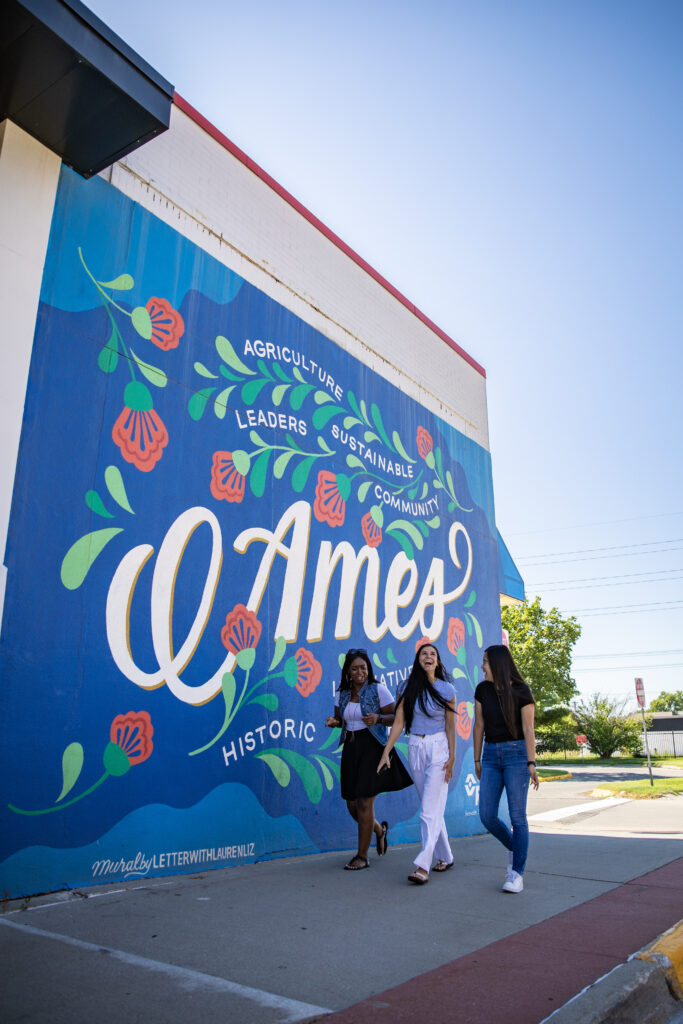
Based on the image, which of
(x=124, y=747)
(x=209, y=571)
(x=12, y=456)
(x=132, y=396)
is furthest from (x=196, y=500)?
(x=124, y=747)

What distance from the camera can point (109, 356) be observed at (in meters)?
5.50

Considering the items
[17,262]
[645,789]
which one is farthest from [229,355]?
[645,789]

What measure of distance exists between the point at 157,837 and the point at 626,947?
3.22m

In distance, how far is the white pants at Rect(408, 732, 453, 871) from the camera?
17.6 ft

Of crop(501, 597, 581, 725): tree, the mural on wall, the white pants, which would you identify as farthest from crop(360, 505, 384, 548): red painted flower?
crop(501, 597, 581, 725): tree

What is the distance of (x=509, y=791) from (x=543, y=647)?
24828 mm

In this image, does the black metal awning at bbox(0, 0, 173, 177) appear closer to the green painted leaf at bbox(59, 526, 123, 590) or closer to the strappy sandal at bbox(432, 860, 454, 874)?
the green painted leaf at bbox(59, 526, 123, 590)

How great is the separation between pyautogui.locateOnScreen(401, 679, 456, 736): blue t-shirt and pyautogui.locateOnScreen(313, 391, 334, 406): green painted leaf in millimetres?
3502

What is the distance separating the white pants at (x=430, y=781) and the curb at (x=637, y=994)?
78.1 inches

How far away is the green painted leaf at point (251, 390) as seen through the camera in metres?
6.79

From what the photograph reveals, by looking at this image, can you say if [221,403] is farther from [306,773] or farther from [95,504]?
[306,773]

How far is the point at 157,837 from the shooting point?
5.16m

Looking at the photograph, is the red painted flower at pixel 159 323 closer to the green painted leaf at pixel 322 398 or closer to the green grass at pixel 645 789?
the green painted leaf at pixel 322 398

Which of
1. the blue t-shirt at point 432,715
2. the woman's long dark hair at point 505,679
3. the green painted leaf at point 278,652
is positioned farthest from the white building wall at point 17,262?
the woman's long dark hair at point 505,679
